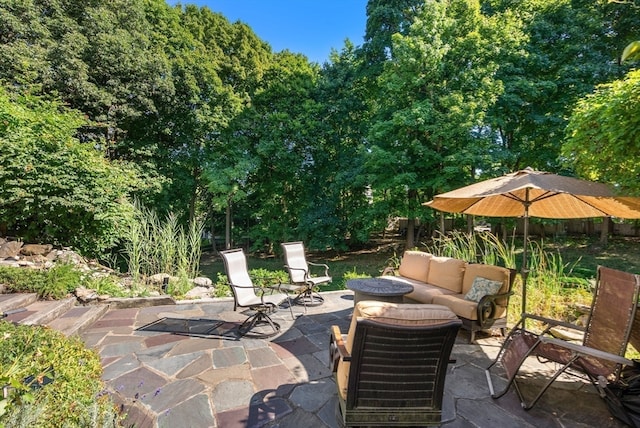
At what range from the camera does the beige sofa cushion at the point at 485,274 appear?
359 centimetres

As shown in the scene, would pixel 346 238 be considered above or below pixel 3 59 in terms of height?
below

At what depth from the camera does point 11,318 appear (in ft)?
10.9

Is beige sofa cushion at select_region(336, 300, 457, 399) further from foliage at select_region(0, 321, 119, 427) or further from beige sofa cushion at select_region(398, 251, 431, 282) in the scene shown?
beige sofa cushion at select_region(398, 251, 431, 282)

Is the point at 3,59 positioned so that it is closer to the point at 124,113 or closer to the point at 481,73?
the point at 124,113

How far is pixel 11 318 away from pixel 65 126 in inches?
193

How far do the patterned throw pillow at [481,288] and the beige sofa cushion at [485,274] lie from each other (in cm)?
6

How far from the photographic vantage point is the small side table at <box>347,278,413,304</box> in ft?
11.3

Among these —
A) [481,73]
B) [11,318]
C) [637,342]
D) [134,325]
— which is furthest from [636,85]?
[481,73]

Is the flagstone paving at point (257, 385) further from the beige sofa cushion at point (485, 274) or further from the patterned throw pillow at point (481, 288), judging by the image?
the beige sofa cushion at point (485, 274)

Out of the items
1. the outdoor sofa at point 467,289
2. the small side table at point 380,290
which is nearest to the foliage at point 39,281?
the small side table at point 380,290

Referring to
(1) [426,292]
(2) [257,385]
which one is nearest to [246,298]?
(2) [257,385]

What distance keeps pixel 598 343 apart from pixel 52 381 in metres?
4.07

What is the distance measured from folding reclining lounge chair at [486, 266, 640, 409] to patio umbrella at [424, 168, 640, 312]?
65 centimetres

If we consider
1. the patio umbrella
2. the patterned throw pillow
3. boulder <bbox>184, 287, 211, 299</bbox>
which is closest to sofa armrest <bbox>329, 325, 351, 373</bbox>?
the patio umbrella
